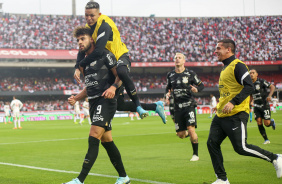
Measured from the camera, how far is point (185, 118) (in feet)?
35.8

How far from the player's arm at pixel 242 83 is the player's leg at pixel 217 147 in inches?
24.2

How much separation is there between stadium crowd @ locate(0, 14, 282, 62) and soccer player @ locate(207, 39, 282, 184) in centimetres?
5397

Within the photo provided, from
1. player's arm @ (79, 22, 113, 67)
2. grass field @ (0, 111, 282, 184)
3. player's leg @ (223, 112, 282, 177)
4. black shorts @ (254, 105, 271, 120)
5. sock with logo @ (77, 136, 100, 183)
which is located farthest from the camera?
black shorts @ (254, 105, 271, 120)

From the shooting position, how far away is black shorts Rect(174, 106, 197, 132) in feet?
35.3

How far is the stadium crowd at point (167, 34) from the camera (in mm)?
59781

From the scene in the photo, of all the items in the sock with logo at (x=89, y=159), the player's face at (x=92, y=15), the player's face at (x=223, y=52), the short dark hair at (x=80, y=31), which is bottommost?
the sock with logo at (x=89, y=159)

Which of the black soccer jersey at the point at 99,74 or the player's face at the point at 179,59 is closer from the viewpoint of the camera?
the black soccer jersey at the point at 99,74

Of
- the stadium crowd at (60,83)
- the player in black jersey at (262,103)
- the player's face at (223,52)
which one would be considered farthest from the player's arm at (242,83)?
the stadium crowd at (60,83)

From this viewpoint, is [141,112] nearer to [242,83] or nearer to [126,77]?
[126,77]

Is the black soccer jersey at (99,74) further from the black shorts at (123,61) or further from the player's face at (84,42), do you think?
the player's face at (84,42)

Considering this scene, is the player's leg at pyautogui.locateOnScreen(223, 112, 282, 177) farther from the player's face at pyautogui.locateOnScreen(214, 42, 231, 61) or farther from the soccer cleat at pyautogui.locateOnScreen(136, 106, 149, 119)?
the soccer cleat at pyautogui.locateOnScreen(136, 106, 149, 119)

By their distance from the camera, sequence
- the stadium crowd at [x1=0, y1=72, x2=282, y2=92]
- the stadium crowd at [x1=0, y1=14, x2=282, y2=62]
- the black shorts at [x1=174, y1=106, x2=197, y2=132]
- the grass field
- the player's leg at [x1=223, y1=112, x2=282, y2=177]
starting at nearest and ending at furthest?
the player's leg at [x1=223, y1=112, x2=282, y2=177] < the grass field < the black shorts at [x1=174, y1=106, x2=197, y2=132] < the stadium crowd at [x1=0, y1=72, x2=282, y2=92] < the stadium crowd at [x1=0, y1=14, x2=282, y2=62]

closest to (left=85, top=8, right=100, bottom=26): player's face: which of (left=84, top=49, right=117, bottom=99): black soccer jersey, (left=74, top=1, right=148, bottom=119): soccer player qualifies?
(left=74, top=1, right=148, bottom=119): soccer player

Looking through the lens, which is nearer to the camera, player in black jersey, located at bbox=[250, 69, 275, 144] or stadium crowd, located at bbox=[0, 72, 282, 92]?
player in black jersey, located at bbox=[250, 69, 275, 144]
